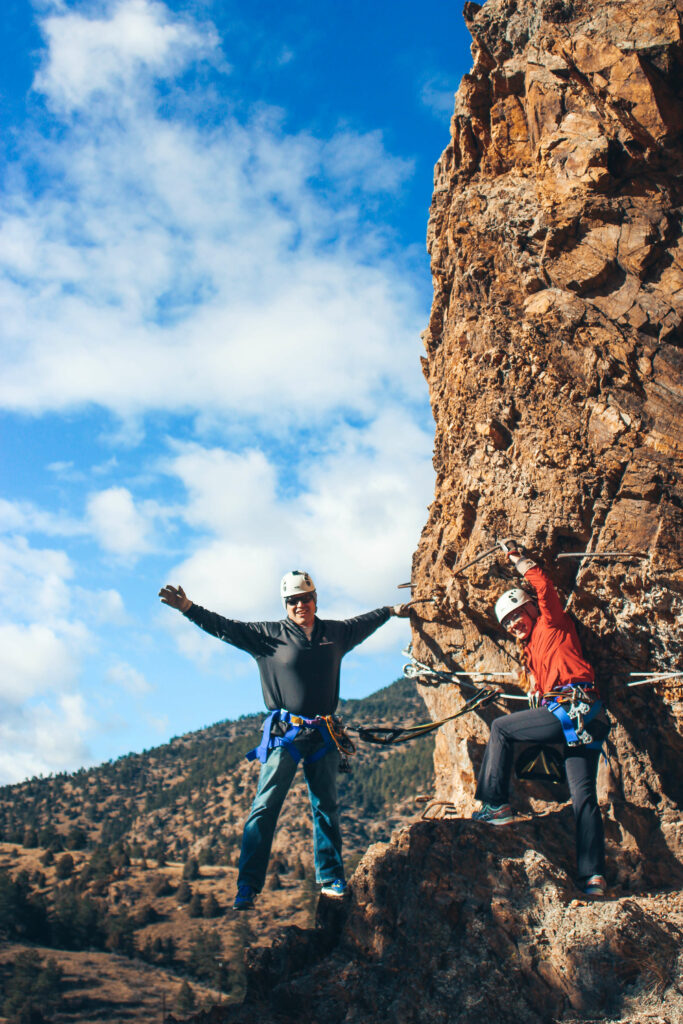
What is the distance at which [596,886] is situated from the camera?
522 centimetres

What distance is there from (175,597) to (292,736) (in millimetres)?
1637

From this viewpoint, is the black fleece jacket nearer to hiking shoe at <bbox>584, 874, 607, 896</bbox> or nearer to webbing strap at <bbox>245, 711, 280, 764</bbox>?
webbing strap at <bbox>245, 711, 280, 764</bbox>

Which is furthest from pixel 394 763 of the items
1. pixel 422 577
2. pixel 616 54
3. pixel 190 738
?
pixel 616 54

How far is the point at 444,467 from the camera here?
8125 millimetres

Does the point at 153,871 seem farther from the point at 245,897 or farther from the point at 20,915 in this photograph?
the point at 245,897

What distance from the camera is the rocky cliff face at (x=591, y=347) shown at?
5883mm

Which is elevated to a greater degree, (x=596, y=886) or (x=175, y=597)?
(x=175, y=597)

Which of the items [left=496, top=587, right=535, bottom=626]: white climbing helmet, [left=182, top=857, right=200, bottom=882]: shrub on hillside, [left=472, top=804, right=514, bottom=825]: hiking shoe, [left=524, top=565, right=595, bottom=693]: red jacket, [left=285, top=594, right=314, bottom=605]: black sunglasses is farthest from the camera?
[left=182, top=857, right=200, bottom=882]: shrub on hillside

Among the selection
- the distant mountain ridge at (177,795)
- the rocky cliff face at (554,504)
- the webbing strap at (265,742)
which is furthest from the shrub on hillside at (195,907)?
the webbing strap at (265,742)

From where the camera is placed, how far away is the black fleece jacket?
6.25 metres

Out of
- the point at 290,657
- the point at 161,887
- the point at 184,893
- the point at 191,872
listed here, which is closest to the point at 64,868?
the point at 161,887

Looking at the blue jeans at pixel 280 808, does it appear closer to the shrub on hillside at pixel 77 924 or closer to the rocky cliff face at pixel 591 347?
the rocky cliff face at pixel 591 347

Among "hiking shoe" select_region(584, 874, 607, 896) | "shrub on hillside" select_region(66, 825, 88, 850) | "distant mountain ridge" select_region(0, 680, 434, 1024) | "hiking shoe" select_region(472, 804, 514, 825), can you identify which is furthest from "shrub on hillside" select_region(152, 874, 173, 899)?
"hiking shoe" select_region(584, 874, 607, 896)

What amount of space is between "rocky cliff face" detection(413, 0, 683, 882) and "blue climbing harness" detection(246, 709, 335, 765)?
1861 millimetres
